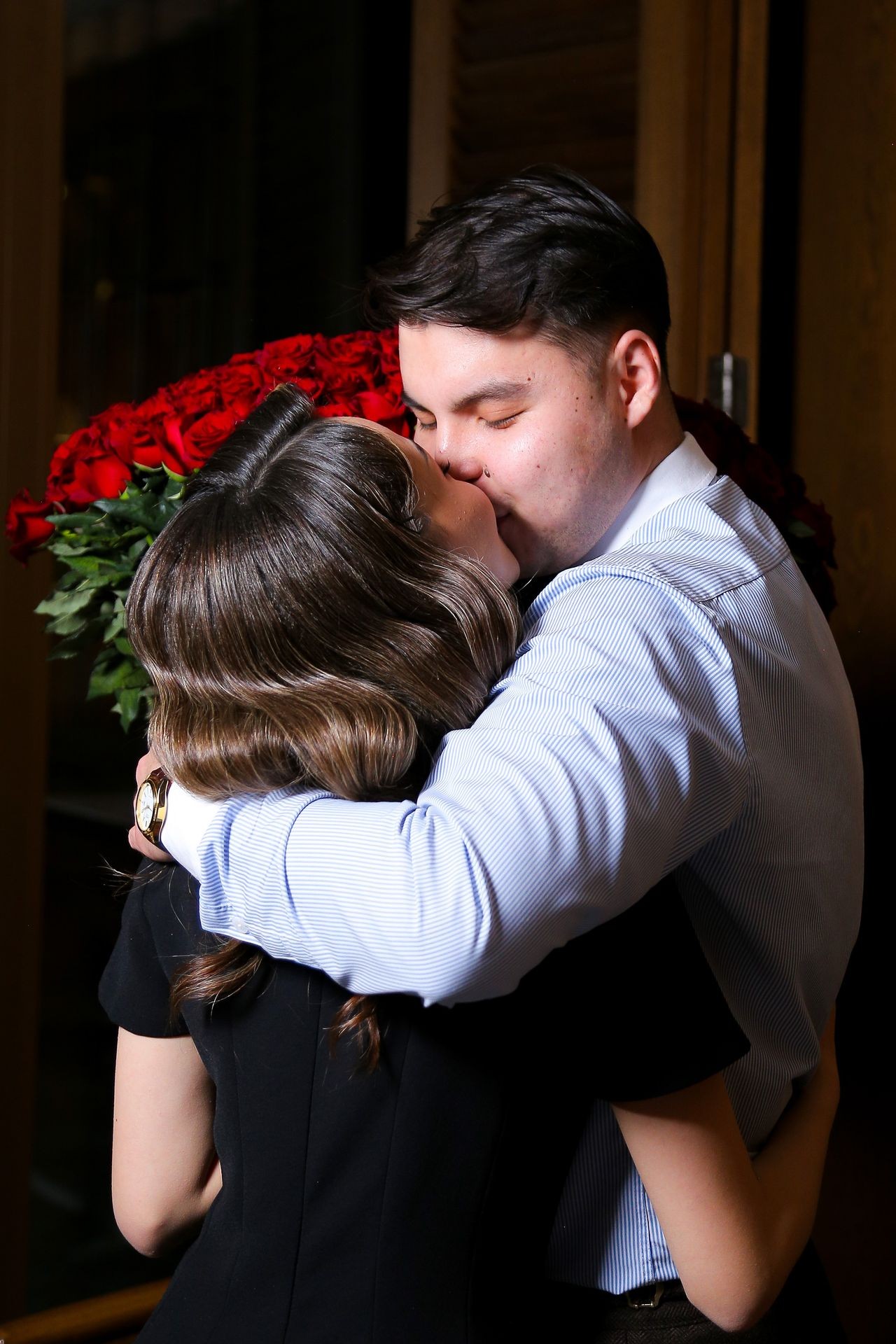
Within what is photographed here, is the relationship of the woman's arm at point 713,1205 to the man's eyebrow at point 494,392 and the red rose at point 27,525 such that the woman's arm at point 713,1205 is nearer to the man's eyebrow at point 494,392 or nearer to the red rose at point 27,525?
the man's eyebrow at point 494,392

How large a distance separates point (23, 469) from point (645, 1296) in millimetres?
1336

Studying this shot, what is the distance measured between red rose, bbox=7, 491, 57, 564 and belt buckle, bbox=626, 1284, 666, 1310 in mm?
881

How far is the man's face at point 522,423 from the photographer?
3.93 feet

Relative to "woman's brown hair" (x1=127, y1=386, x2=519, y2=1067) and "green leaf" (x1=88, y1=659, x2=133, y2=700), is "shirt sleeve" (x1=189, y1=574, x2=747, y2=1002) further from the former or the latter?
Answer: "green leaf" (x1=88, y1=659, x2=133, y2=700)

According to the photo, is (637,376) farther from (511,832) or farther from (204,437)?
(511,832)

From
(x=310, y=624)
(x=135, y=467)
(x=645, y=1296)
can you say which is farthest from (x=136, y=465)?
(x=645, y=1296)

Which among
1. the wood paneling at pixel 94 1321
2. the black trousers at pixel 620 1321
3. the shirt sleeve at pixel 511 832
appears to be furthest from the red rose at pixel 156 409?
the wood paneling at pixel 94 1321

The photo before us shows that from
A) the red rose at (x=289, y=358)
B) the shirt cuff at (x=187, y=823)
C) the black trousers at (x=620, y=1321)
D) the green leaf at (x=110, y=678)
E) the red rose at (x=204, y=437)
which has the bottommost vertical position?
the black trousers at (x=620, y=1321)

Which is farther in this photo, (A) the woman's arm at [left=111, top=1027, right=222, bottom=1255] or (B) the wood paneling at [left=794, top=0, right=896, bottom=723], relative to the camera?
(B) the wood paneling at [left=794, top=0, right=896, bottom=723]

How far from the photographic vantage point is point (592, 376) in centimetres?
122

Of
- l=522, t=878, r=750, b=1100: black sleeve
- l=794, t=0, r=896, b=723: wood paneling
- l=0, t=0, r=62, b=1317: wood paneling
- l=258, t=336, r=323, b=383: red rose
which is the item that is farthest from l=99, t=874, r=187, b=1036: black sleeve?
l=794, t=0, r=896, b=723: wood paneling

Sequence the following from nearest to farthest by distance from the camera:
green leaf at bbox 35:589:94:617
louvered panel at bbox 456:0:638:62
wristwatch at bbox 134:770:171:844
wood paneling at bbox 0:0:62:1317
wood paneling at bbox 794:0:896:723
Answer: wristwatch at bbox 134:770:171:844 → green leaf at bbox 35:589:94:617 → wood paneling at bbox 0:0:62:1317 → wood paneling at bbox 794:0:896:723 → louvered panel at bbox 456:0:638:62

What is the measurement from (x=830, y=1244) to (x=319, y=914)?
5.92 ft

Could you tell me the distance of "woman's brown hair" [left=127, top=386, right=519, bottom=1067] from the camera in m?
0.84
